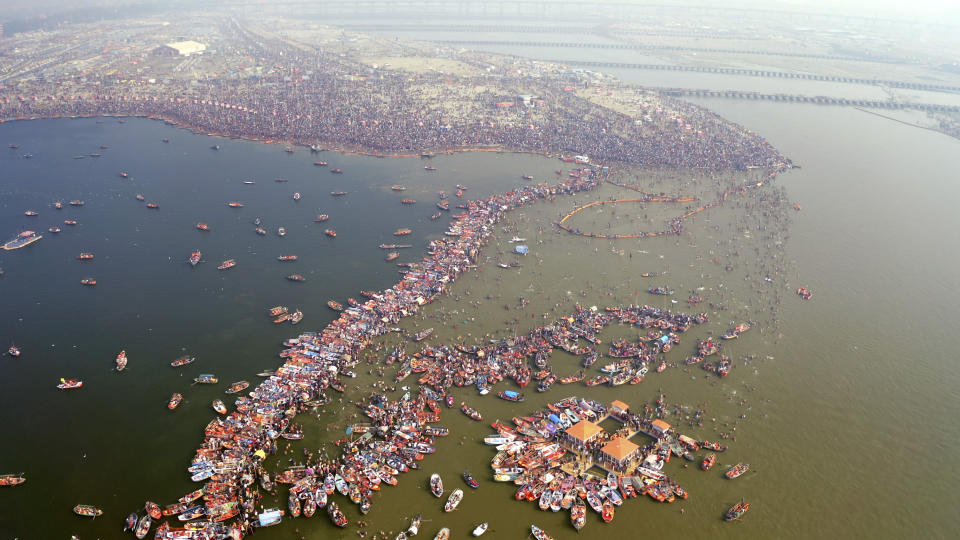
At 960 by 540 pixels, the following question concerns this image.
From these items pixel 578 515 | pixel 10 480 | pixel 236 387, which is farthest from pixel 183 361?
pixel 578 515

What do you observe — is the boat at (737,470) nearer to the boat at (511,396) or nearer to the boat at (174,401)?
the boat at (511,396)

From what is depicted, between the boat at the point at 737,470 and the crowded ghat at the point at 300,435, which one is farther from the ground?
the boat at the point at 737,470

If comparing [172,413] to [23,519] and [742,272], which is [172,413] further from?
[742,272]

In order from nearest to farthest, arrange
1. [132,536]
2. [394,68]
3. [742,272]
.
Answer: [132,536] → [742,272] → [394,68]

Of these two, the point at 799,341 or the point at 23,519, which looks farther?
the point at 799,341

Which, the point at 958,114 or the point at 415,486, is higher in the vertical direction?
the point at 958,114

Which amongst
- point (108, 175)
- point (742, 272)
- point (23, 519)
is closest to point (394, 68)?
point (108, 175)

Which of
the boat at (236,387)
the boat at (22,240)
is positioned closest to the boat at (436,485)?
the boat at (236,387)
